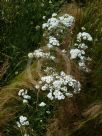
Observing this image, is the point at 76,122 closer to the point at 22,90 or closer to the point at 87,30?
the point at 22,90

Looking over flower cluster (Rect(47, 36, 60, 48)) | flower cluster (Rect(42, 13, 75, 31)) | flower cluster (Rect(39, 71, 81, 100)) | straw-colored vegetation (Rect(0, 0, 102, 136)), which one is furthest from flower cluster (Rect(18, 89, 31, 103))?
flower cluster (Rect(42, 13, 75, 31))

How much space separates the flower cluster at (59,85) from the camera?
12.4 ft

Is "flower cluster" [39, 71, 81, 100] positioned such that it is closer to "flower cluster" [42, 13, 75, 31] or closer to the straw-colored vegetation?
the straw-colored vegetation

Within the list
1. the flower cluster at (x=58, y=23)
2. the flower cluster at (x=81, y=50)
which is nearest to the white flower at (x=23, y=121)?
the flower cluster at (x=81, y=50)

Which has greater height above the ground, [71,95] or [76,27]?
[76,27]

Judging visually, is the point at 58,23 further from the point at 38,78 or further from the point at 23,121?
the point at 23,121

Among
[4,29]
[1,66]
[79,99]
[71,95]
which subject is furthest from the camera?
[4,29]

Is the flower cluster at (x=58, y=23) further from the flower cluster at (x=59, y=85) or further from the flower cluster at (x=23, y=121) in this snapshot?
the flower cluster at (x=23, y=121)

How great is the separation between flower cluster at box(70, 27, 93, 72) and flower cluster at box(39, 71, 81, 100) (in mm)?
189

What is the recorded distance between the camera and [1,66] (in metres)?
4.75

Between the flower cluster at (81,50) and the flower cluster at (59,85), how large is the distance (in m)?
0.19

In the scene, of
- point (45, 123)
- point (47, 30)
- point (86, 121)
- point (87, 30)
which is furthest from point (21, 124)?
point (87, 30)

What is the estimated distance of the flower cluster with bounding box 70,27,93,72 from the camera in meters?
4.03

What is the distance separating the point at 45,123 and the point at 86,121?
31 centimetres
